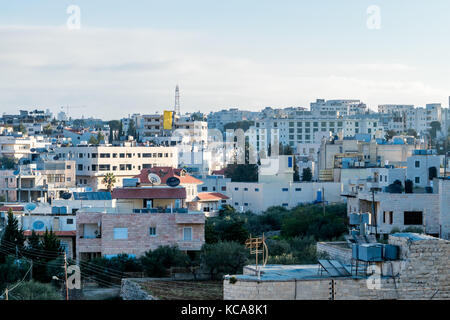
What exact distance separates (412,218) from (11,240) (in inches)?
455

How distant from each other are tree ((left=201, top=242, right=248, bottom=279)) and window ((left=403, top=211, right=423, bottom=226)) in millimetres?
6048

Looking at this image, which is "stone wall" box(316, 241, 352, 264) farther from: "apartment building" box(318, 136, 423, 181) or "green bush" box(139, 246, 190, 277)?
"apartment building" box(318, 136, 423, 181)

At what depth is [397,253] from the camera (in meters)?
13.5

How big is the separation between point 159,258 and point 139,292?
307cm

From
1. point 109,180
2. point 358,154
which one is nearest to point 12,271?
point 358,154

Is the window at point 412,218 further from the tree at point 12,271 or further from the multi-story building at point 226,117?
the multi-story building at point 226,117

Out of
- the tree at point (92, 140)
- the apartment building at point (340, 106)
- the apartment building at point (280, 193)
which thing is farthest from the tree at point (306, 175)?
the apartment building at point (340, 106)

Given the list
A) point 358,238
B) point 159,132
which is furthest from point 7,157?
point 358,238

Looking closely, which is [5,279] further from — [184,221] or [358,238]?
[358,238]

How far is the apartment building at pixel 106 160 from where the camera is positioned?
57.2 meters

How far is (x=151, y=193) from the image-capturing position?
28141mm

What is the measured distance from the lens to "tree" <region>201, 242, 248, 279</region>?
68.7 feet

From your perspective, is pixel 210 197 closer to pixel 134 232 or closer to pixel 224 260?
pixel 134 232
